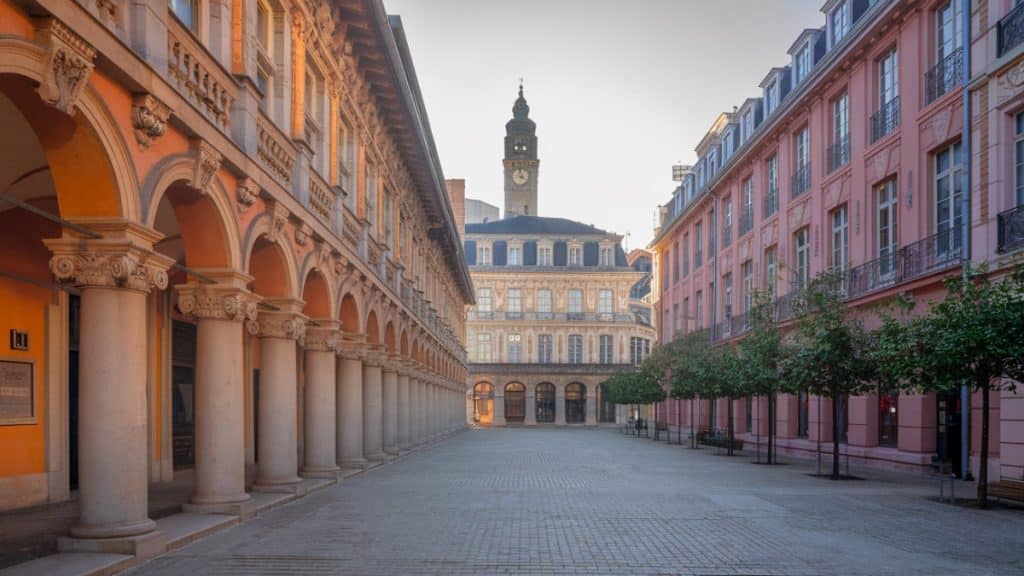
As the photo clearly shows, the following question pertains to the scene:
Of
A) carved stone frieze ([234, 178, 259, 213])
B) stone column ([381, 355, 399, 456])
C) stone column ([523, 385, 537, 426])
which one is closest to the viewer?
carved stone frieze ([234, 178, 259, 213])

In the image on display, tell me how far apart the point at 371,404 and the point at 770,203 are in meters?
20.5

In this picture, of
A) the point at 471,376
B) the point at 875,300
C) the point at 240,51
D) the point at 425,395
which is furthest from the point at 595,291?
the point at 240,51

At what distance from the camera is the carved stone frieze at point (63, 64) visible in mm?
7742

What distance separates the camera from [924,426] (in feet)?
Answer: 76.9

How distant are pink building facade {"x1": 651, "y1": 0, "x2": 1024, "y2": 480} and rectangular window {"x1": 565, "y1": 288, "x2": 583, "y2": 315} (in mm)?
42220

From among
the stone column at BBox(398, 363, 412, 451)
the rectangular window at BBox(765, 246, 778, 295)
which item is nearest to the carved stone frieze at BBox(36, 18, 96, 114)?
the stone column at BBox(398, 363, 412, 451)

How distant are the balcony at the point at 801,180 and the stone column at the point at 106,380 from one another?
2765 centimetres

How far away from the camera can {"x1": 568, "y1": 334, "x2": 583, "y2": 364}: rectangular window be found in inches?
3312

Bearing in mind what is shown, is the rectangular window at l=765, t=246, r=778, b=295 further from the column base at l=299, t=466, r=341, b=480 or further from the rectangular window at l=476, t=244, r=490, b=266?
the rectangular window at l=476, t=244, r=490, b=266

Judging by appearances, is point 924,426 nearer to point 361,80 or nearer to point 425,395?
point 361,80

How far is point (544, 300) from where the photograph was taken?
85.1 metres

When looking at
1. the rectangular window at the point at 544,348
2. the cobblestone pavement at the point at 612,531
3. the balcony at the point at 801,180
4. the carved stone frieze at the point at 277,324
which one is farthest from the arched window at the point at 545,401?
the carved stone frieze at the point at 277,324

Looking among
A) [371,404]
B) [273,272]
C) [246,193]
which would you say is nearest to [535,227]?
[371,404]

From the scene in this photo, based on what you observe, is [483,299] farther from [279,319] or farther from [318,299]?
[279,319]
